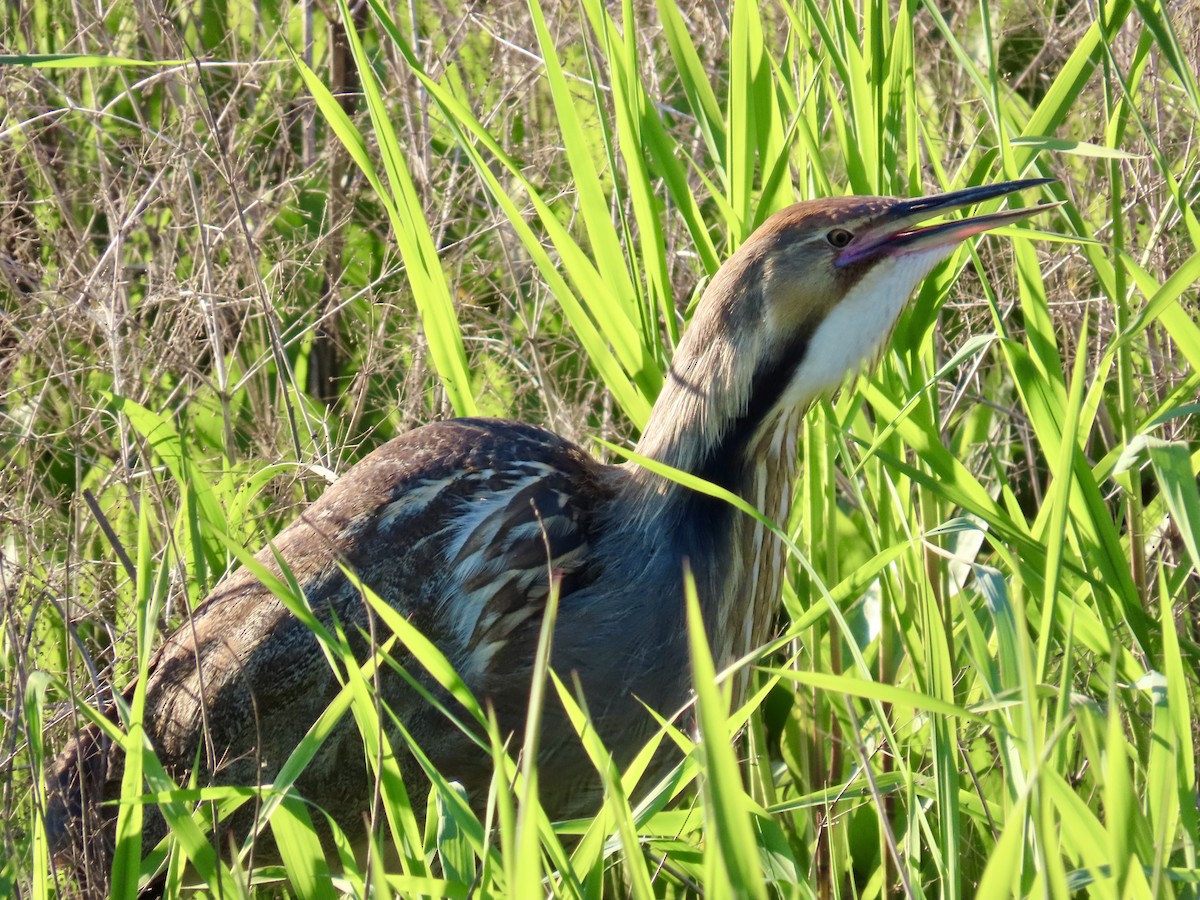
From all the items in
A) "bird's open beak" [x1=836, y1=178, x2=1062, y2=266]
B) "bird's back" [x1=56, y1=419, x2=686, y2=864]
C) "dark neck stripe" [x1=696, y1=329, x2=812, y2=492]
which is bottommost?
"bird's back" [x1=56, y1=419, x2=686, y2=864]

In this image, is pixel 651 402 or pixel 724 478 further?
pixel 651 402

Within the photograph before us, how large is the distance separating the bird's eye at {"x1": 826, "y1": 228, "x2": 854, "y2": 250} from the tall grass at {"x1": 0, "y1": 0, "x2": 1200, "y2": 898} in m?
0.16

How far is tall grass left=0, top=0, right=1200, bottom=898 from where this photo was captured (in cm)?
137

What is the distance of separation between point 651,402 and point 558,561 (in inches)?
10.7

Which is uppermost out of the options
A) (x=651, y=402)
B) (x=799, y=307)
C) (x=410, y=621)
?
(x=799, y=307)

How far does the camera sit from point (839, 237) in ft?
5.89

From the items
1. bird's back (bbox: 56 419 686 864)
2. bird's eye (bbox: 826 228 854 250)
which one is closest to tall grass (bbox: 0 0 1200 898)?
bird's back (bbox: 56 419 686 864)

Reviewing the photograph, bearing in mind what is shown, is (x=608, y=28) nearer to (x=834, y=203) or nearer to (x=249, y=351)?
(x=834, y=203)

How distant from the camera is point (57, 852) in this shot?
5.73ft

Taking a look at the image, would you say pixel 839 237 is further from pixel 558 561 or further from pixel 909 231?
pixel 558 561

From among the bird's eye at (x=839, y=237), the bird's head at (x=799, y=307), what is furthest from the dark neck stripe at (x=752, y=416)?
the bird's eye at (x=839, y=237)

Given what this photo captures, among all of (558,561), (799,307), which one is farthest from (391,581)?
(799,307)

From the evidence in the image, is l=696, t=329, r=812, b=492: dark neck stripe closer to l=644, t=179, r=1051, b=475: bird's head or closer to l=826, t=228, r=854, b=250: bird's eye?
l=644, t=179, r=1051, b=475: bird's head

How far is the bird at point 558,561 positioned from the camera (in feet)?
5.94
